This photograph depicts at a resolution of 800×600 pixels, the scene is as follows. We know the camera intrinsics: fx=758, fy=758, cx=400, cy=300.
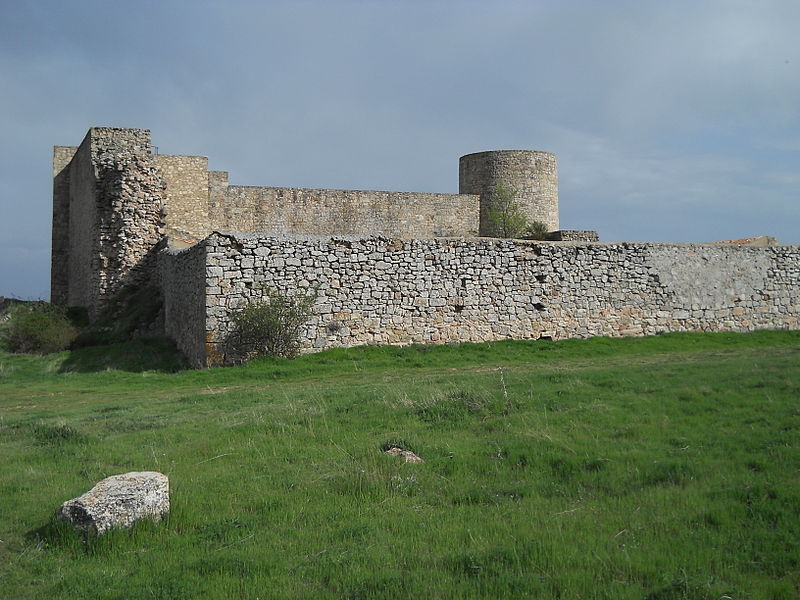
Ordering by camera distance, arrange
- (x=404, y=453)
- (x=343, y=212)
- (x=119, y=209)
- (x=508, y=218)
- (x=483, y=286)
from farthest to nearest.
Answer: (x=508, y=218), (x=343, y=212), (x=119, y=209), (x=483, y=286), (x=404, y=453)

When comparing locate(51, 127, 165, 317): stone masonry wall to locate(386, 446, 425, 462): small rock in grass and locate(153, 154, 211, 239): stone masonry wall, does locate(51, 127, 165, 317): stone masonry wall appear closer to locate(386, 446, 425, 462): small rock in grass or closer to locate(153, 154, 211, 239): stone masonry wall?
locate(153, 154, 211, 239): stone masonry wall

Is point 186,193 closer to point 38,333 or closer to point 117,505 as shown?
point 38,333

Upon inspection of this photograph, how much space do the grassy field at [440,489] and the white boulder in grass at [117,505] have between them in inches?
4.1

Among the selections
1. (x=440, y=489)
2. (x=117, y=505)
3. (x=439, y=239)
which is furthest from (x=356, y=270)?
(x=117, y=505)

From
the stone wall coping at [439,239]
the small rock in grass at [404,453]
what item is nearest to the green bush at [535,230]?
the stone wall coping at [439,239]

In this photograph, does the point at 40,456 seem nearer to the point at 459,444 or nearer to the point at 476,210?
the point at 459,444

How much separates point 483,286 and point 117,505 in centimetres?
1321

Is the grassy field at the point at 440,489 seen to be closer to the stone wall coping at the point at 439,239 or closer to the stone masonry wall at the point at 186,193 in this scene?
the stone wall coping at the point at 439,239

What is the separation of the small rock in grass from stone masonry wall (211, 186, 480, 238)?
20388 mm

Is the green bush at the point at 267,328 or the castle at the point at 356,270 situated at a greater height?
the castle at the point at 356,270

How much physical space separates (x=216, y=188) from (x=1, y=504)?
21.6m

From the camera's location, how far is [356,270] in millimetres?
17078

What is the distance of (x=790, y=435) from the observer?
7.17 meters

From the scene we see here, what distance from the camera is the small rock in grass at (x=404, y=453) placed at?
7273 mm
